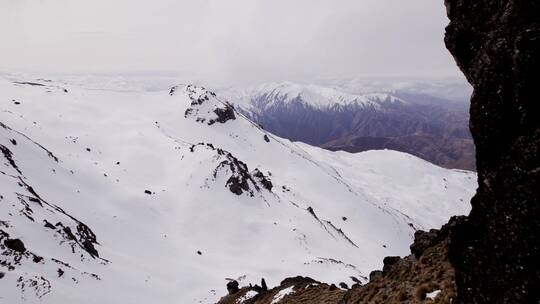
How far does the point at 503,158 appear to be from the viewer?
378 inches

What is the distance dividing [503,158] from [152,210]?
86.6 metres

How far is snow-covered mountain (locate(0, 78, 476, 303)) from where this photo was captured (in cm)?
4447

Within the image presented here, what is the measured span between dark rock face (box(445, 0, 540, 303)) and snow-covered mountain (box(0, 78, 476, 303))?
3492 centimetres

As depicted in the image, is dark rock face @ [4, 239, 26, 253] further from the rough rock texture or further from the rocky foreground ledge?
the rocky foreground ledge

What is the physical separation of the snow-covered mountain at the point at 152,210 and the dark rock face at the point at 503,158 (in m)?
34.9

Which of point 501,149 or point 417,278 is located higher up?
point 501,149

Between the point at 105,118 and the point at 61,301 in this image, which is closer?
the point at 61,301

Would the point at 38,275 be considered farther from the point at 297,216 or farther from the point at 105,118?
the point at 105,118

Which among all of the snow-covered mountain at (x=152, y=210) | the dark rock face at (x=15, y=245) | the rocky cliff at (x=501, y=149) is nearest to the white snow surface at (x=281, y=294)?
the rocky cliff at (x=501, y=149)

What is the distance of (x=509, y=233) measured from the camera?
902 centimetres

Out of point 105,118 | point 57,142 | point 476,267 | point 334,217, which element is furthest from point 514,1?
point 105,118

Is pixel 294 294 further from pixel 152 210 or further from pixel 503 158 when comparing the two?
pixel 152 210

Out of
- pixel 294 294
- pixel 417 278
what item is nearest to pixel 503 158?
pixel 417 278

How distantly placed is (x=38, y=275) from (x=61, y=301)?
3.40 m
